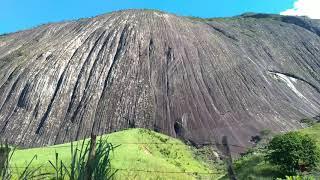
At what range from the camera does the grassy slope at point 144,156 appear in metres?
39.5

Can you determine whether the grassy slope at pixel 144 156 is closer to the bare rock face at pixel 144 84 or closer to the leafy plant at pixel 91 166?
the bare rock face at pixel 144 84

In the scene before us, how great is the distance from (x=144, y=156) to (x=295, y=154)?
14527 mm

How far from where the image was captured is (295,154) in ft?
103

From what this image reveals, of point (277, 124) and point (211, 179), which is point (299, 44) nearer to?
point (277, 124)

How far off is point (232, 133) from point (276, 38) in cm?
3765

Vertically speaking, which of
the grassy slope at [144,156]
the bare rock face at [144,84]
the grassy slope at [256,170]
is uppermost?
the bare rock face at [144,84]

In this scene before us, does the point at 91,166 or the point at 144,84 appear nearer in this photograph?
the point at 91,166

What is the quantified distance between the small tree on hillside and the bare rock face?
A: 20353mm

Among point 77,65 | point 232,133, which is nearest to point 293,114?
point 232,133

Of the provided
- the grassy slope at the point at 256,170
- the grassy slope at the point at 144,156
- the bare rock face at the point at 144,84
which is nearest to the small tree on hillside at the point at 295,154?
the grassy slope at the point at 256,170

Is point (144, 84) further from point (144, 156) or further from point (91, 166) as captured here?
point (91, 166)

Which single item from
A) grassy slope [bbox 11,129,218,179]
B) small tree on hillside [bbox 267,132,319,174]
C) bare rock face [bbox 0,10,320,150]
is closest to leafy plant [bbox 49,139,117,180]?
small tree on hillside [bbox 267,132,319,174]

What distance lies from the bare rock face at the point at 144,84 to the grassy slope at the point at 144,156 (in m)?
4.22

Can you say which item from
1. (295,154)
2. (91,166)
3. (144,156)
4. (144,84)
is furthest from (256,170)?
(144,84)
